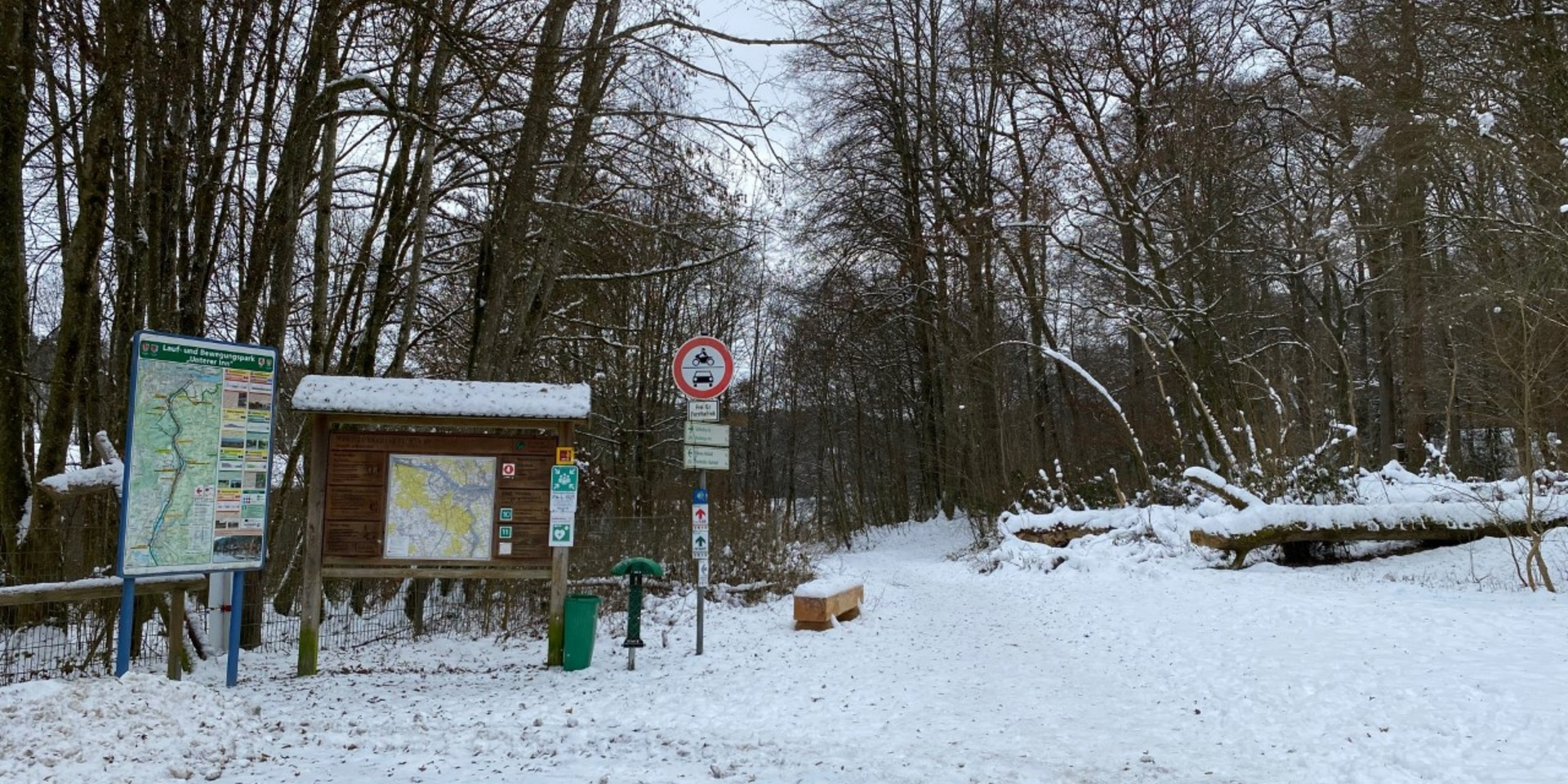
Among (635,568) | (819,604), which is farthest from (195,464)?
(819,604)

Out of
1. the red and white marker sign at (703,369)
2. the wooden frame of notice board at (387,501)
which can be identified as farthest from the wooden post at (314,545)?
the red and white marker sign at (703,369)

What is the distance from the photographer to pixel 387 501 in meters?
8.02

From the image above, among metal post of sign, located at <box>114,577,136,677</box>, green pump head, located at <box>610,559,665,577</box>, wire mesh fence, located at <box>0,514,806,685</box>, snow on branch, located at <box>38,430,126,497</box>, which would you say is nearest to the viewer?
metal post of sign, located at <box>114,577,136,677</box>

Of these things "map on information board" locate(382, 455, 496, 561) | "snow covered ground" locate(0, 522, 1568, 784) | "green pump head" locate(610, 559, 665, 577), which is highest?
"map on information board" locate(382, 455, 496, 561)

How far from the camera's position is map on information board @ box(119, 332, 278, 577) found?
6.24m

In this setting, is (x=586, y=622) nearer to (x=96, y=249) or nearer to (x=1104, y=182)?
(x=96, y=249)

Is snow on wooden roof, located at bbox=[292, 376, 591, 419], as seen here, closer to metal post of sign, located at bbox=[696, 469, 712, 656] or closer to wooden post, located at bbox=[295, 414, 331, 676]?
wooden post, located at bbox=[295, 414, 331, 676]

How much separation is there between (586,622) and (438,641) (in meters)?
2.43

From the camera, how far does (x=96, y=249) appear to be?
8.72 metres

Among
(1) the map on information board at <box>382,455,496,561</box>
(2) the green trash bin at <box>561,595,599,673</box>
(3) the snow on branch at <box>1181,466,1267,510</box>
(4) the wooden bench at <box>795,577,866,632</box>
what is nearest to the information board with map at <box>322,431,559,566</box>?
(1) the map on information board at <box>382,455,496,561</box>

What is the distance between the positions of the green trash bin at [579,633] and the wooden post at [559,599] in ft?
0.23

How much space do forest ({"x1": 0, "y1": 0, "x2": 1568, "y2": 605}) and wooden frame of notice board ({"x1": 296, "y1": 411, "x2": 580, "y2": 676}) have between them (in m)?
1.89

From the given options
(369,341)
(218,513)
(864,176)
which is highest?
(864,176)

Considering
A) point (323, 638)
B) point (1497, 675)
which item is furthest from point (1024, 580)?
point (323, 638)
